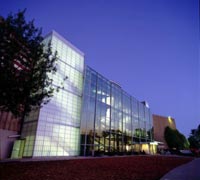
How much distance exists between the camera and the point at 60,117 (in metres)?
23.2

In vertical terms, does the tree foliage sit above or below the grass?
above

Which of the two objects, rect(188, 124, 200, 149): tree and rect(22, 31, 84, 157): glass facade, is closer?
rect(22, 31, 84, 157): glass facade

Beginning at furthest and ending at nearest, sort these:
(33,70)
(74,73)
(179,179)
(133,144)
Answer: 1. (133,144)
2. (74,73)
3. (33,70)
4. (179,179)

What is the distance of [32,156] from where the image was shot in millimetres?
18484

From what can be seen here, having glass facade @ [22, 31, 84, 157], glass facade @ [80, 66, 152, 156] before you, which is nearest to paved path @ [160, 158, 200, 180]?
glass facade @ [22, 31, 84, 157]

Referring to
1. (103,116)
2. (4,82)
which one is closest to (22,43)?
(4,82)

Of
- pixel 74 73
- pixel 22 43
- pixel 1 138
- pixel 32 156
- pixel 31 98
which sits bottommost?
pixel 32 156

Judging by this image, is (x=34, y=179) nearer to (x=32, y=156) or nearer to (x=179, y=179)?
(x=179, y=179)

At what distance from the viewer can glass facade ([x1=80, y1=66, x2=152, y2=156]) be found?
25669 mm

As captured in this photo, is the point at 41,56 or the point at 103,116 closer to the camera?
the point at 41,56

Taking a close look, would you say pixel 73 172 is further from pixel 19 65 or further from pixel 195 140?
pixel 195 140

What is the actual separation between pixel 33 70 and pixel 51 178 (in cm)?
713

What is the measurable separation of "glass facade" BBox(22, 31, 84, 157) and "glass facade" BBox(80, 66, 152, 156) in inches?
53.4

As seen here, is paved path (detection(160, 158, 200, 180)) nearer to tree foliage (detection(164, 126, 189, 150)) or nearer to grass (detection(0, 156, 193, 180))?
grass (detection(0, 156, 193, 180))
